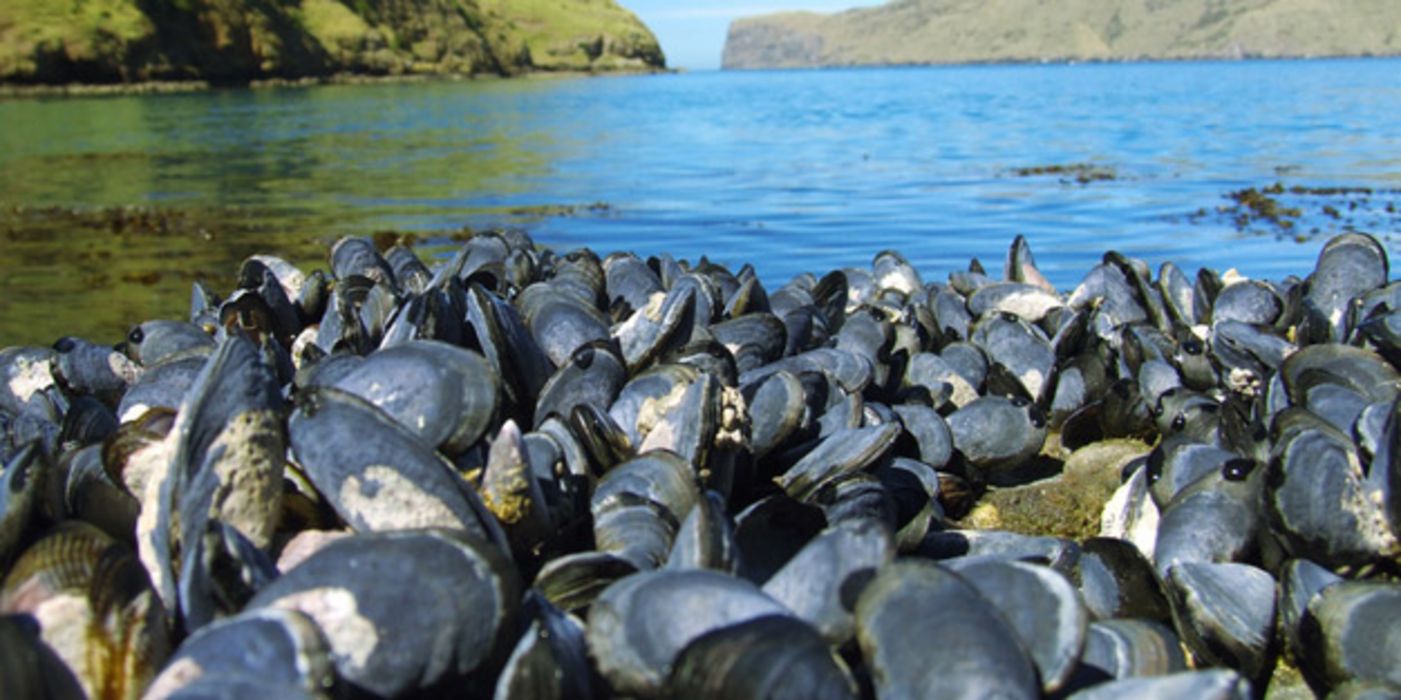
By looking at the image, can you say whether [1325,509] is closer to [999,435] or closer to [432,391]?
[999,435]

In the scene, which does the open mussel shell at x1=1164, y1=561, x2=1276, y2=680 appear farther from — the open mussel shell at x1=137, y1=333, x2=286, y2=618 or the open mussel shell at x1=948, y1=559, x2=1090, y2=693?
the open mussel shell at x1=137, y1=333, x2=286, y2=618

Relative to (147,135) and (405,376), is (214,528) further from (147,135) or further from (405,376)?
(147,135)

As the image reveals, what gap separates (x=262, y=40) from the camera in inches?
3086

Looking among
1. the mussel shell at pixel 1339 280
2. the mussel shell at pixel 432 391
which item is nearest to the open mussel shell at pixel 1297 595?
the mussel shell at pixel 432 391

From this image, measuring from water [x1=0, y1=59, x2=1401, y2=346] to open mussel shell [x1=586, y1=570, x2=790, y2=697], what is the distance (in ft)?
23.7

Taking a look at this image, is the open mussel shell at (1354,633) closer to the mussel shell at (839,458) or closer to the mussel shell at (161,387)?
the mussel shell at (839,458)

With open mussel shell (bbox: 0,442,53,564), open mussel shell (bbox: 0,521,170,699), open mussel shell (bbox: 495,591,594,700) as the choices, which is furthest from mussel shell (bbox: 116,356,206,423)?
open mussel shell (bbox: 495,591,594,700)

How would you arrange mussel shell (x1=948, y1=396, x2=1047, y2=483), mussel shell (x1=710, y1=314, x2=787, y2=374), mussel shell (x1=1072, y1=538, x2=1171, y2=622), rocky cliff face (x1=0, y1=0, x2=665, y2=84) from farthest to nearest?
rocky cliff face (x1=0, y1=0, x2=665, y2=84), mussel shell (x1=710, y1=314, x2=787, y2=374), mussel shell (x1=948, y1=396, x2=1047, y2=483), mussel shell (x1=1072, y1=538, x2=1171, y2=622)

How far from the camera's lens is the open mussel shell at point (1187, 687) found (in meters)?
1.85

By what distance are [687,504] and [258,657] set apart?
124 centimetres

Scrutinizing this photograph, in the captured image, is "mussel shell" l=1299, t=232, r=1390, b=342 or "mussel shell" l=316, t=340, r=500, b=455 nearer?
"mussel shell" l=316, t=340, r=500, b=455

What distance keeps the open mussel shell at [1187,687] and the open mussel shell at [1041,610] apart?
0.12 meters

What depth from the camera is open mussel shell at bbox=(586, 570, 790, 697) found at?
2037 millimetres

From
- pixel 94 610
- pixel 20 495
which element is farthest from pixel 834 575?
pixel 20 495
